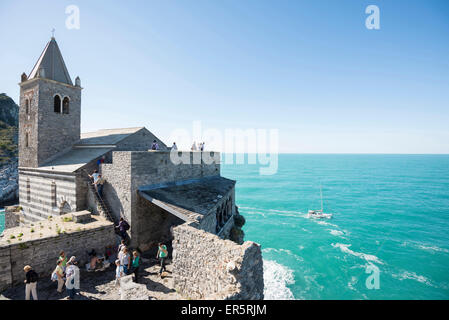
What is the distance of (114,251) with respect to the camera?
12.2 metres

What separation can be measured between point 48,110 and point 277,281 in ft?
95.8

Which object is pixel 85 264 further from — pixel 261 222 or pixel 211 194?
pixel 261 222

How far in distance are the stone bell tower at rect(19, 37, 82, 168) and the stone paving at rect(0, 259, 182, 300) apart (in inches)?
509

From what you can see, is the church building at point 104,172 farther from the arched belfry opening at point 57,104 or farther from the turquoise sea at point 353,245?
the turquoise sea at point 353,245

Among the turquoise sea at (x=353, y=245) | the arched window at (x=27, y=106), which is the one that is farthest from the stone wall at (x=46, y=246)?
the turquoise sea at (x=353, y=245)

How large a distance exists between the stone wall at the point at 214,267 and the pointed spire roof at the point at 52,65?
65.4 ft

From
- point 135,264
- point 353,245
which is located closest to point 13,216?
point 135,264

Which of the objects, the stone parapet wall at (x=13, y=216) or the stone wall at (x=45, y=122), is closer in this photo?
the stone wall at (x=45, y=122)

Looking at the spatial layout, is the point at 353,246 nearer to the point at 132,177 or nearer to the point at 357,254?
the point at 357,254

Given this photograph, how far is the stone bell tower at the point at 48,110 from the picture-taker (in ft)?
59.9

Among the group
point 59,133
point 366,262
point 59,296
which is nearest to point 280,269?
point 366,262

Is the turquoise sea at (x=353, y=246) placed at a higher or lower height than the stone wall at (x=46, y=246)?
lower

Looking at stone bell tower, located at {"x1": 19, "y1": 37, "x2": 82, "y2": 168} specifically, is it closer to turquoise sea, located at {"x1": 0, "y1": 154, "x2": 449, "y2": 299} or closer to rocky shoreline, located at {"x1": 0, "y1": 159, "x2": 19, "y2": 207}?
turquoise sea, located at {"x1": 0, "y1": 154, "x2": 449, "y2": 299}

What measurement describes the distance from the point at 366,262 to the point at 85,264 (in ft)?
109
